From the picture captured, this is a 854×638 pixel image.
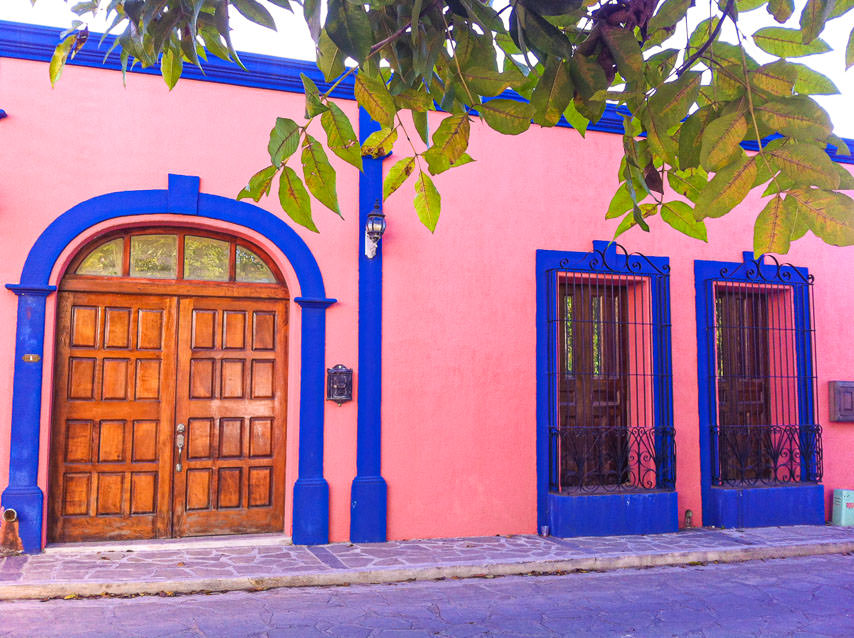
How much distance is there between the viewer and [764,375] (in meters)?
8.62

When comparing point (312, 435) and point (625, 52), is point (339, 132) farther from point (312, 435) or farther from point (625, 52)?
point (312, 435)

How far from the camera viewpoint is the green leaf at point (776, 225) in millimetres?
1748

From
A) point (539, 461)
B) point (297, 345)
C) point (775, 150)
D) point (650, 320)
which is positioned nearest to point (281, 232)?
point (297, 345)

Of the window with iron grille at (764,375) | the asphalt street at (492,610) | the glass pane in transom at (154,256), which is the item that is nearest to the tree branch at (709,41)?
the asphalt street at (492,610)

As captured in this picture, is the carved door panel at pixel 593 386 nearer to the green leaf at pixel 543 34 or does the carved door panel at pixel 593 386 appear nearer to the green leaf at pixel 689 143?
the green leaf at pixel 689 143

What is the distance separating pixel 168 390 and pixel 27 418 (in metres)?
1.17

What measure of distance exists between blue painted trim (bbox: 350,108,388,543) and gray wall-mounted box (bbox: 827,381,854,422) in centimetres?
539

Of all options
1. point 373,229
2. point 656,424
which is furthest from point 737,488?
point 373,229

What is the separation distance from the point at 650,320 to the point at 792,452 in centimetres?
231

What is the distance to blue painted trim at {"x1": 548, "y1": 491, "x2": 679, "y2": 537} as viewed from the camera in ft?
24.0

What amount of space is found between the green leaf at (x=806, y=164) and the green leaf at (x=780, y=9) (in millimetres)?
773

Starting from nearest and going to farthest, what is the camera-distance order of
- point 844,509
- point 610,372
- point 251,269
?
point 251,269, point 610,372, point 844,509

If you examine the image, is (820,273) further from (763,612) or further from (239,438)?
(239,438)

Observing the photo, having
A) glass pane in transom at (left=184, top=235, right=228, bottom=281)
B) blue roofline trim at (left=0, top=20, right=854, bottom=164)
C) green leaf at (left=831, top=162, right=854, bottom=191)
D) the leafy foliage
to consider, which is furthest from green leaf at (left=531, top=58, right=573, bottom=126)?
glass pane in transom at (left=184, top=235, right=228, bottom=281)
